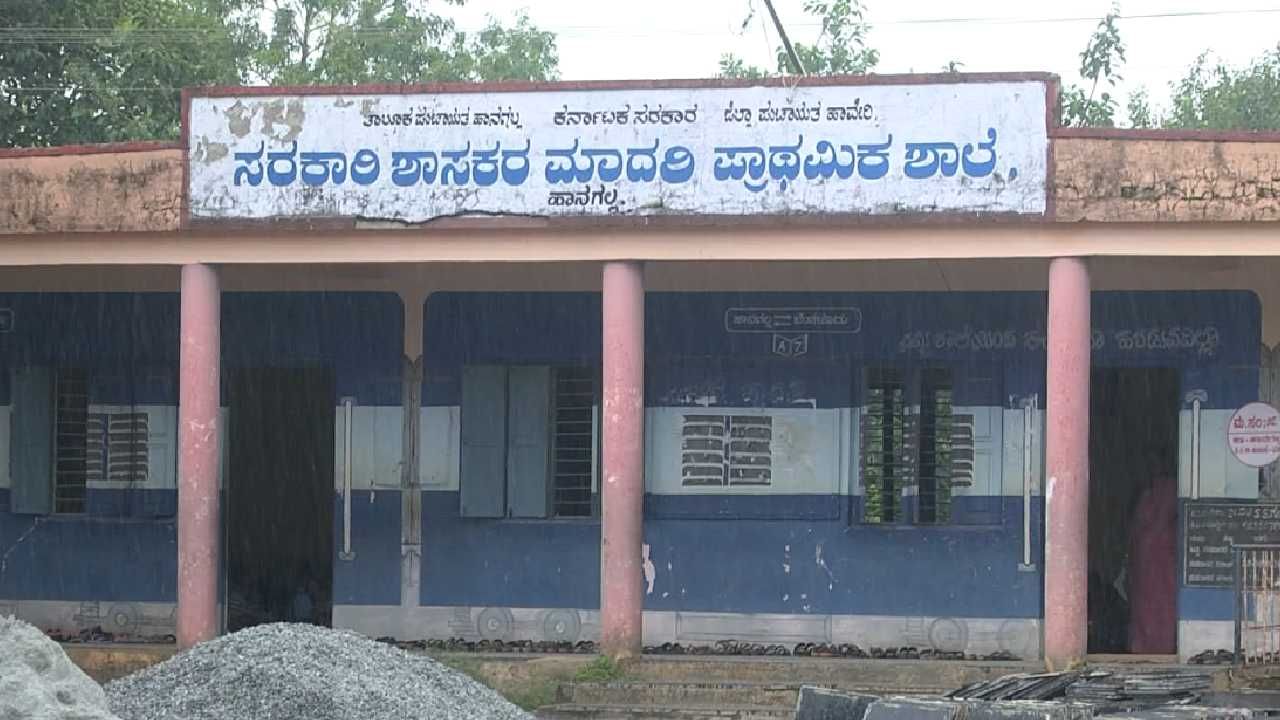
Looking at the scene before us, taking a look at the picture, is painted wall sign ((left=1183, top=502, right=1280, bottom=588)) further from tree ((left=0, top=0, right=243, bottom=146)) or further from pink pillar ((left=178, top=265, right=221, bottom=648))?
tree ((left=0, top=0, right=243, bottom=146))

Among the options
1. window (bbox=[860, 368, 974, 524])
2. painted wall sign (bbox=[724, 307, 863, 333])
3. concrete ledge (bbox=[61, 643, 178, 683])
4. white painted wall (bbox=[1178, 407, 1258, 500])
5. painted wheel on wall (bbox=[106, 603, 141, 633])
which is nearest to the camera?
concrete ledge (bbox=[61, 643, 178, 683])

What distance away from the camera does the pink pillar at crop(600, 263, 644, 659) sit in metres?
14.2

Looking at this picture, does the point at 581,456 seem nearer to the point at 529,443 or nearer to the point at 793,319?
the point at 529,443

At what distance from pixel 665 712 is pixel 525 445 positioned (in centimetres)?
322

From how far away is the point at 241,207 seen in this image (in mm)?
14664

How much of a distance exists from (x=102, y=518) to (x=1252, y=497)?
9.41 meters

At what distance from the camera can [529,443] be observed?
1625cm

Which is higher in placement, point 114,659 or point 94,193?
point 94,193

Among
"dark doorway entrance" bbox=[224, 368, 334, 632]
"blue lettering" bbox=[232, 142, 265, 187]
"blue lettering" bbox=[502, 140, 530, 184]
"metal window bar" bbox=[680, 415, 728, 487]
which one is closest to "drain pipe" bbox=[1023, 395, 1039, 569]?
"metal window bar" bbox=[680, 415, 728, 487]

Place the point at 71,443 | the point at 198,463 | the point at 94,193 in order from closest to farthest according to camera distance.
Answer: the point at 198,463 < the point at 94,193 < the point at 71,443

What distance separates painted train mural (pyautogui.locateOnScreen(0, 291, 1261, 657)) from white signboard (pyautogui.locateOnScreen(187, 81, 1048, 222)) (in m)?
2.18

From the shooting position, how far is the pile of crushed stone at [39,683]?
10.3m

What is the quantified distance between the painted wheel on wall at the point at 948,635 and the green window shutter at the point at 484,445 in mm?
3597

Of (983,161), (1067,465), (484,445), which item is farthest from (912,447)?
(484,445)
